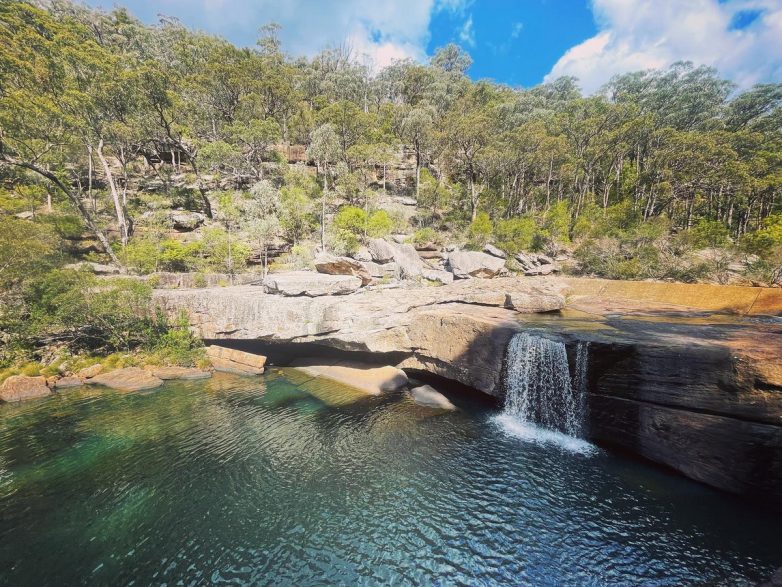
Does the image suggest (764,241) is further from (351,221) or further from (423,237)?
(351,221)

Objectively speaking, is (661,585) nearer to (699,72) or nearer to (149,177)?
(149,177)

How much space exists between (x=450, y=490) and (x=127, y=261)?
3366cm

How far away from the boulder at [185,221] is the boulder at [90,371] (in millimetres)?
22731

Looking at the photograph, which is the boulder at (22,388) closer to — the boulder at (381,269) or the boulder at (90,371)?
the boulder at (90,371)

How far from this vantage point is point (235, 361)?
2080 cm

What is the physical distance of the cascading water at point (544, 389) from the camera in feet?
40.4

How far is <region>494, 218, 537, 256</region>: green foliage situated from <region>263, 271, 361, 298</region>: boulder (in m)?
23.9

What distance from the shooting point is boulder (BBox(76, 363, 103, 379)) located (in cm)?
1831

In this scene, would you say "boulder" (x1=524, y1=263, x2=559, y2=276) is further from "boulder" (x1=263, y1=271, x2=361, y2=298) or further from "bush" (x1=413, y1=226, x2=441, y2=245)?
"boulder" (x1=263, y1=271, x2=361, y2=298)

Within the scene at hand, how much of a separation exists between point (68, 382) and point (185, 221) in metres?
24.3

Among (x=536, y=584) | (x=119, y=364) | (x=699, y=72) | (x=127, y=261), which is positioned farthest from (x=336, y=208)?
(x=699, y=72)

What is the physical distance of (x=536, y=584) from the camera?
6.83 meters

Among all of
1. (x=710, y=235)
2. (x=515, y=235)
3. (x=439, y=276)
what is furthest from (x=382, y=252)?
(x=710, y=235)

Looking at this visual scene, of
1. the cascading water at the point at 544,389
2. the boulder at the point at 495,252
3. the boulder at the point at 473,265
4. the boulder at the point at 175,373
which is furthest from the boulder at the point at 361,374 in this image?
the boulder at the point at 495,252
